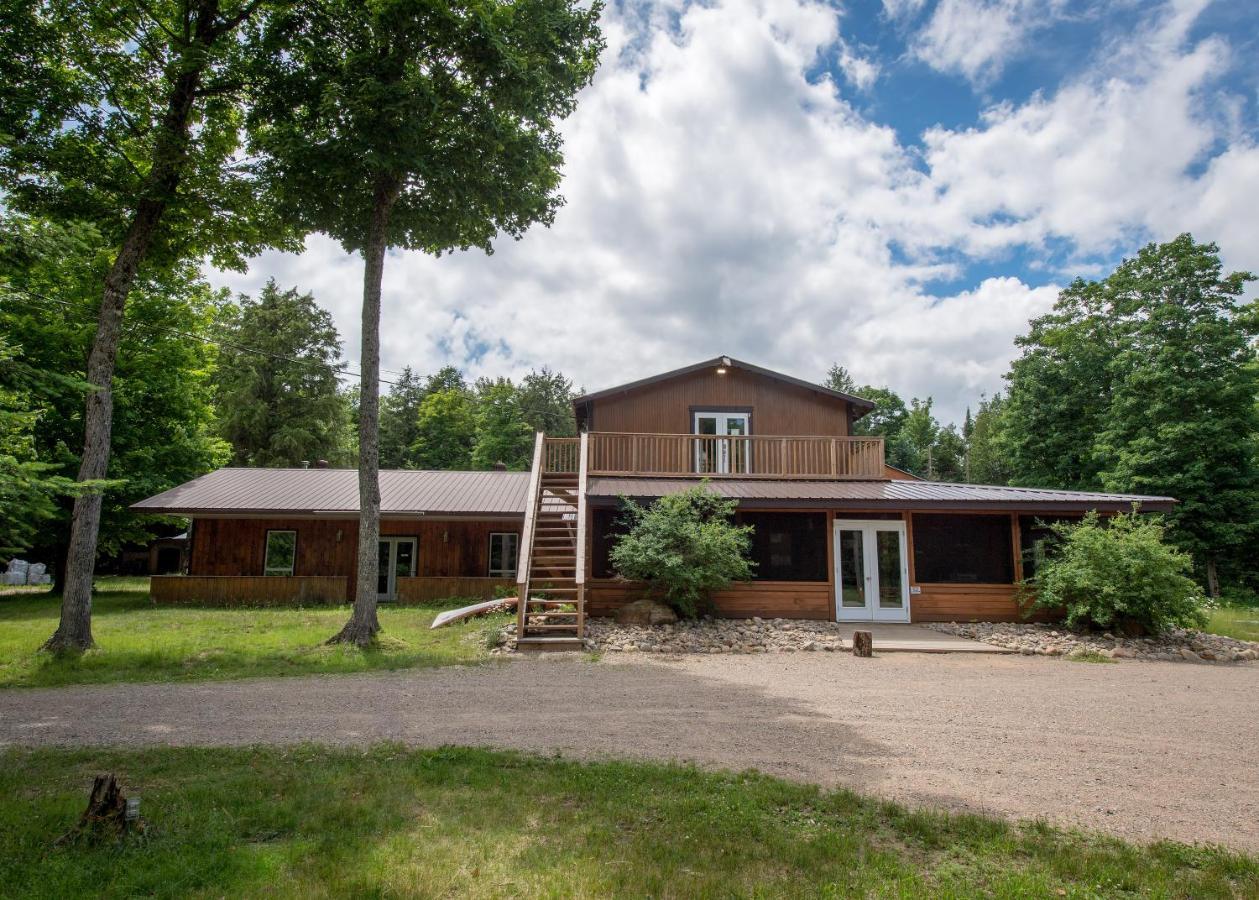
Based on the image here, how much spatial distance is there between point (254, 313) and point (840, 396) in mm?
29908

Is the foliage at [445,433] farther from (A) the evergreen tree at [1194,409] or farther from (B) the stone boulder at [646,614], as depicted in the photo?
(A) the evergreen tree at [1194,409]

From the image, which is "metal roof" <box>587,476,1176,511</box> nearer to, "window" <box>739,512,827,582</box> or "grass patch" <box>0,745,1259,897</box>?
"window" <box>739,512,827,582</box>

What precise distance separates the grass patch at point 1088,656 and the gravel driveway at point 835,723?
1198mm

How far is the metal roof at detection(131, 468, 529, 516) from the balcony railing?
3429mm

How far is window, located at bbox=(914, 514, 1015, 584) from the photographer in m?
14.3

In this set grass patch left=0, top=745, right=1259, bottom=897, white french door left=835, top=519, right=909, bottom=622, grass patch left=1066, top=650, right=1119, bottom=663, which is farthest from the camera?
white french door left=835, top=519, right=909, bottom=622

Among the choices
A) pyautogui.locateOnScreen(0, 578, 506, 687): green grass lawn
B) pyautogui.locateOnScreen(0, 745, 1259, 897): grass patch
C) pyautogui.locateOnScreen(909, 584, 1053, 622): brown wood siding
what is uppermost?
pyautogui.locateOnScreen(909, 584, 1053, 622): brown wood siding

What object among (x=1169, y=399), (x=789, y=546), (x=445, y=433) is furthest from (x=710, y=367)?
(x=445, y=433)

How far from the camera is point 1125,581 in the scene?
1159cm

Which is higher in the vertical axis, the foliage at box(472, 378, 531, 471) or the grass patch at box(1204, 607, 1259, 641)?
the foliage at box(472, 378, 531, 471)

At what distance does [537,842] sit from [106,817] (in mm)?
2336

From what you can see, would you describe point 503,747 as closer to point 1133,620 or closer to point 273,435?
point 1133,620

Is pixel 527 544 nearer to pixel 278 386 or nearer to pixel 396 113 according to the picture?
pixel 396 113

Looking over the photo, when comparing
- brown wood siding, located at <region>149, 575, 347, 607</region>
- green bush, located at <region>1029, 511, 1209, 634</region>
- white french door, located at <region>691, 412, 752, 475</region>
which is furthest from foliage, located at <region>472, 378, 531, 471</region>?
green bush, located at <region>1029, 511, 1209, 634</region>
